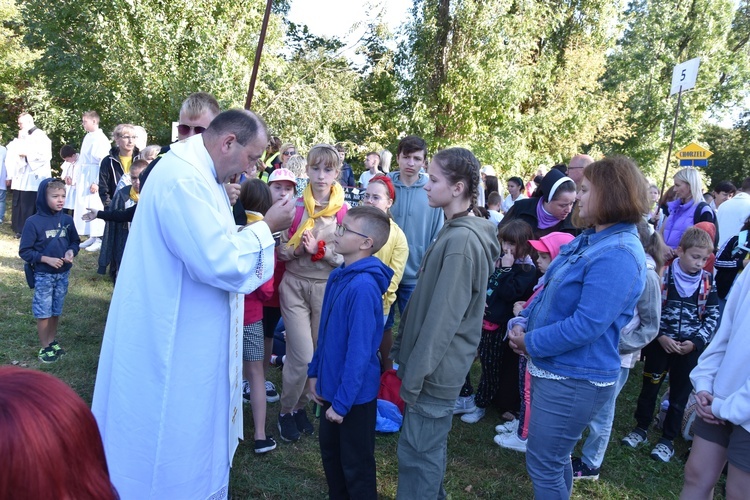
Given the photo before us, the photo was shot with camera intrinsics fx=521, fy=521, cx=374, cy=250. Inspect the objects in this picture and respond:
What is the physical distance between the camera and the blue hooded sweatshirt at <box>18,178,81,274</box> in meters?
4.82

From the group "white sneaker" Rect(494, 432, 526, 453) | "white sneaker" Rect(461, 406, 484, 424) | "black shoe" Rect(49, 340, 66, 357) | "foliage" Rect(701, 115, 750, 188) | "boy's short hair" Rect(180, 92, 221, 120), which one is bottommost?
"black shoe" Rect(49, 340, 66, 357)

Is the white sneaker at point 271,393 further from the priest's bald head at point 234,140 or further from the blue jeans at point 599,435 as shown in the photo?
the priest's bald head at point 234,140

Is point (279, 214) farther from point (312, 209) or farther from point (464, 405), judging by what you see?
point (464, 405)

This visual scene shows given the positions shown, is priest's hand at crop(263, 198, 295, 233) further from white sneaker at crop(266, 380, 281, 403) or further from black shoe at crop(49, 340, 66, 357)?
black shoe at crop(49, 340, 66, 357)

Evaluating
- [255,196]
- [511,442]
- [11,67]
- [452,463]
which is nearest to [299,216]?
[255,196]

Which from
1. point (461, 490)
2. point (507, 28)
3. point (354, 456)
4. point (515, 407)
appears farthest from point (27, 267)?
point (507, 28)

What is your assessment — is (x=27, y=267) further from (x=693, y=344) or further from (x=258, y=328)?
(x=693, y=344)

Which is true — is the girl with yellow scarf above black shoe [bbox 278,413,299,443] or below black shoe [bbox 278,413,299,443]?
above

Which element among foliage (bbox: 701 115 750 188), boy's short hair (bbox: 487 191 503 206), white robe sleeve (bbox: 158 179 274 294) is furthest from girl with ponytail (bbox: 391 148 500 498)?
foliage (bbox: 701 115 750 188)

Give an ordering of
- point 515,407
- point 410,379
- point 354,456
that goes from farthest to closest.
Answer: point 515,407 → point 354,456 → point 410,379

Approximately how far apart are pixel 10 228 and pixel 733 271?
12854 millimetres

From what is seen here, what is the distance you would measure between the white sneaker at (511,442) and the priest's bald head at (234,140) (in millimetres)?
3017

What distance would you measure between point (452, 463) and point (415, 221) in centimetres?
216

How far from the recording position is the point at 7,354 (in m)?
4.94
